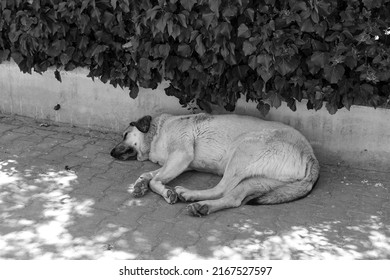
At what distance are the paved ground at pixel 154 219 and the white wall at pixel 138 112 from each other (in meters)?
0.25

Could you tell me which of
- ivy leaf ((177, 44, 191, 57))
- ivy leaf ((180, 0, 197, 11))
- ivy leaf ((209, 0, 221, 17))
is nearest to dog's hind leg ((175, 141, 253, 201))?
ivy leaf ((177, 44, 191, 57))

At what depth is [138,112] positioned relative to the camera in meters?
7.48

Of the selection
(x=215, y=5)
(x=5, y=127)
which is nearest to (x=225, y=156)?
(x=215, y=5)

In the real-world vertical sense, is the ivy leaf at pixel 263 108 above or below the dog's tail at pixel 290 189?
above

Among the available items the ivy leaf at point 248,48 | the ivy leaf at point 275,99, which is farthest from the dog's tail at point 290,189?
the ivy leaf at point 248,48

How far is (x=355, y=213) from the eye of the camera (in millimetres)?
5730

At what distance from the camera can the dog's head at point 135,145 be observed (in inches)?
270

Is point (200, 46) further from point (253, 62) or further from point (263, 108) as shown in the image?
point (263, 108)

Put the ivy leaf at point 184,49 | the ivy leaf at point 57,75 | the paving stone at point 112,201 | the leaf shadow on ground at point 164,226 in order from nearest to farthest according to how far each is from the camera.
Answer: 1. the leaf shadow on ground at point 164,226
2. the paving stone at point 112,201
3. the ivy leaf at point 184,49
4. the ivy leaf at point 57,75

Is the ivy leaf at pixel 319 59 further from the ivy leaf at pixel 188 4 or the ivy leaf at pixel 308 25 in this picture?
the ivy leaf at pixel 188 4

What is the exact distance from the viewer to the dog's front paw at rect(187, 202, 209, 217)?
554 cm

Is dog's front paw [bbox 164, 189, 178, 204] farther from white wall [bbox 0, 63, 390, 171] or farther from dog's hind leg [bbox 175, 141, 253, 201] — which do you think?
white wall [bbox 0, 63, 390, 171]

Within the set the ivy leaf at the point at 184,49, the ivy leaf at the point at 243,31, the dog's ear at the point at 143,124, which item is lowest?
the dog's ear at the point at 143,124

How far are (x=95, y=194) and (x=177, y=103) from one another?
5.84 ft
